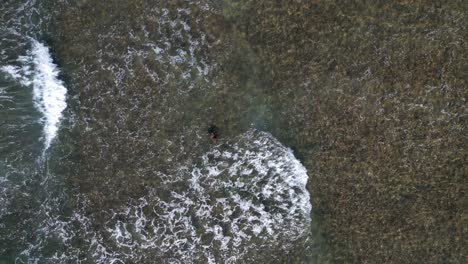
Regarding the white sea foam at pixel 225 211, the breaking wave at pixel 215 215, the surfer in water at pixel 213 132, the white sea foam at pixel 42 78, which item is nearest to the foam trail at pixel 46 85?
the white sea foam at pixel 42 78

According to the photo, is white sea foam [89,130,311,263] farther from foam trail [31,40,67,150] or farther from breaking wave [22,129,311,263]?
foam trail [31,40,67,150]

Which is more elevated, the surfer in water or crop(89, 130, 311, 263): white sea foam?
the surfer in water

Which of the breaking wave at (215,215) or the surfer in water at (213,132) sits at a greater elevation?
the surfer in water at (213,132)

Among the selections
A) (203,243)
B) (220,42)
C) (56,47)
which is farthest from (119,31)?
(203,243)

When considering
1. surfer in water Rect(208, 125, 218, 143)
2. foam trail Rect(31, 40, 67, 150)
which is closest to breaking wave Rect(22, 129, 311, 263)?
surfer in water Rect(208, 125, 218, 143)

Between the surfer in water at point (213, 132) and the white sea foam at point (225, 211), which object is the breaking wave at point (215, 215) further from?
the surfer in water at point (213, 132)

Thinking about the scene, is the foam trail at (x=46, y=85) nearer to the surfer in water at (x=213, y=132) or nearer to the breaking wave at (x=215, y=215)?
the breaking wave at (x=215, y=215)

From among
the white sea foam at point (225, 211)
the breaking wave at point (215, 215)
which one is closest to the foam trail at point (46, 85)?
the breaking wave at point (215, 215)
